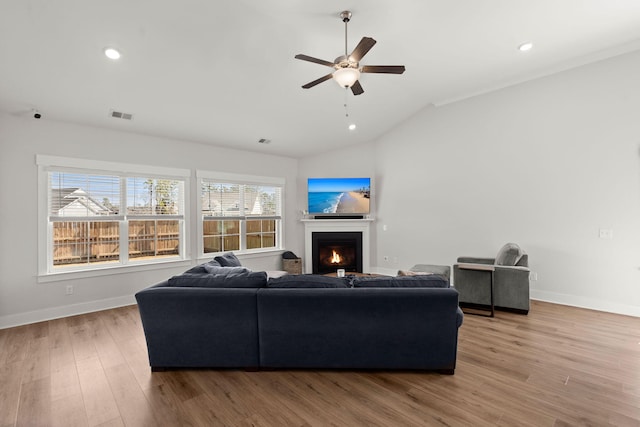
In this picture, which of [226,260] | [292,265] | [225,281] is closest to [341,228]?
[292,265]

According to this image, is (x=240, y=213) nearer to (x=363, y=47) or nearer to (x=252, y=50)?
(x=252, y=50)

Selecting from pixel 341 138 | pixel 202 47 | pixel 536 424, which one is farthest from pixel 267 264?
pixel 536 424

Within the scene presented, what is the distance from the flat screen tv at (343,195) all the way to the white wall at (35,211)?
287 centimetres

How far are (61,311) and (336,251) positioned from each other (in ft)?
15.1

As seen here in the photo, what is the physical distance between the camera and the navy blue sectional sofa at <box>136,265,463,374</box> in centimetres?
242

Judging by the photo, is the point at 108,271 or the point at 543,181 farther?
the point at 543,181

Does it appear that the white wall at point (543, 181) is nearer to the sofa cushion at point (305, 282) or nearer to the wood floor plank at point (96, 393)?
the sofa cushion at point (305, 282)

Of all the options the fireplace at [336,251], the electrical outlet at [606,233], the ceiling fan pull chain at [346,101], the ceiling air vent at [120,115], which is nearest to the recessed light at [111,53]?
the ceiling air vent at [120,115]

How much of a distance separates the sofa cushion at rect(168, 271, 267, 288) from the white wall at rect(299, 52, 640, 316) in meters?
4.12

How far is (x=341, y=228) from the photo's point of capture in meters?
6.44

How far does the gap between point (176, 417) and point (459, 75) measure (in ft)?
17.0

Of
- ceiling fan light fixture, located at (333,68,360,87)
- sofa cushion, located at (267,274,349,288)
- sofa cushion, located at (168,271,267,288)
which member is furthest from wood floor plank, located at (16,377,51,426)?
ceiling fan light fixture, located at (333,68,360,87)

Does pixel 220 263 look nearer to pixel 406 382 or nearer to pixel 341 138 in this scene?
pixel 406 382

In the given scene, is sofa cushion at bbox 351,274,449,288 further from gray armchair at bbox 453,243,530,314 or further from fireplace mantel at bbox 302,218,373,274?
fireplace mantel at bbox 302,218,373,274
